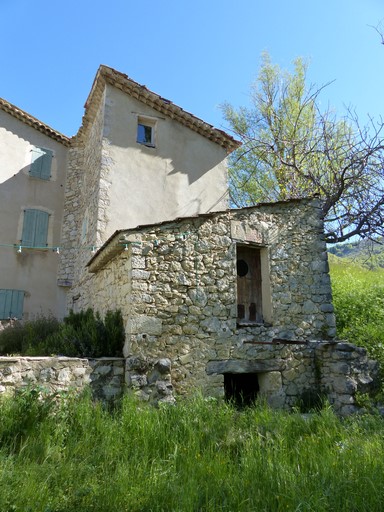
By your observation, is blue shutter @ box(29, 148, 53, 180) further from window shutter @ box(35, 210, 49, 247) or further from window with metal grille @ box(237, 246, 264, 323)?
window with metal grille @ box(237, 246, 264, 323)

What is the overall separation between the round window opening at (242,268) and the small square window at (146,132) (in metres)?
5.12

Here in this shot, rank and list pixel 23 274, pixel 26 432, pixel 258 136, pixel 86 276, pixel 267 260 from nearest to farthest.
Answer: pixel 26 432, pixel 267 260, pixel 86 276, pixel 23 274, pixel 258 136

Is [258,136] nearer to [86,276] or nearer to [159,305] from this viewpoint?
[86,276]

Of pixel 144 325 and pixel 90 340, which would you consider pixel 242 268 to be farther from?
pixel 90 340

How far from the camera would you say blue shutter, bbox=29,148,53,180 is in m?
12.6

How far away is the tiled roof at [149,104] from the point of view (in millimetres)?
10312

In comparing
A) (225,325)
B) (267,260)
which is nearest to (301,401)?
(225,325)

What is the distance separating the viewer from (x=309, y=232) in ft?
25.8

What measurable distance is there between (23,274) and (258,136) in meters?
9.65

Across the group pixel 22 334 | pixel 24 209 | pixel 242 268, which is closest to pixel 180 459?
pixel 242 268

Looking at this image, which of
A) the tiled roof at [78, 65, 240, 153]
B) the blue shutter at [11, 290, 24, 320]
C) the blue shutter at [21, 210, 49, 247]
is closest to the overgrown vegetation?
the blue shutter at [11, 290, 24, 320]

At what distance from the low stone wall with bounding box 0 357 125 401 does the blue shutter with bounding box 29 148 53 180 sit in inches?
348

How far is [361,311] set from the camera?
1055 centimetres

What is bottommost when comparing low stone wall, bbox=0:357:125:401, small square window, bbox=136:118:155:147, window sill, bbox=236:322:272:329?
low stone wall, bbox=0:357:125:401
